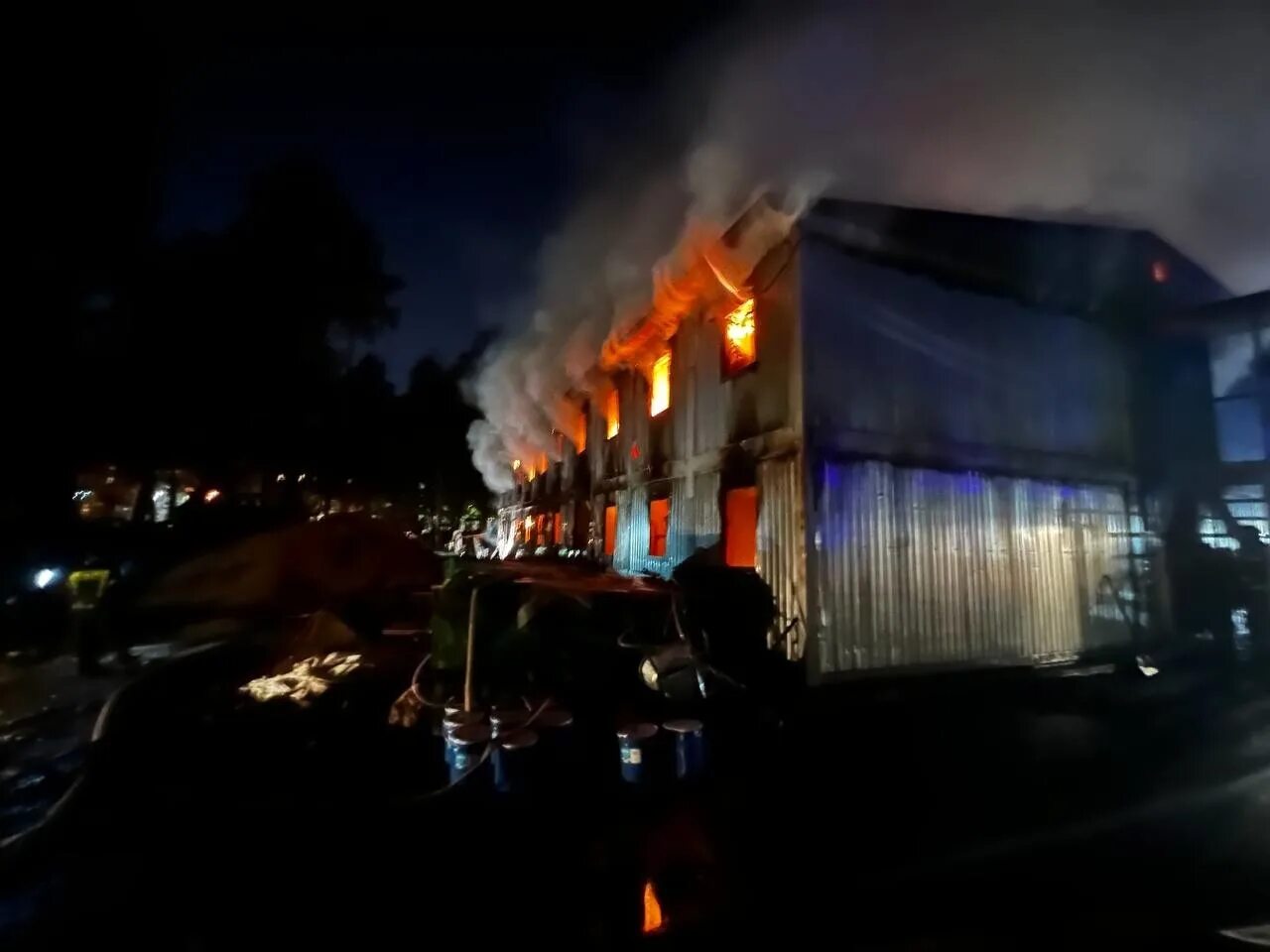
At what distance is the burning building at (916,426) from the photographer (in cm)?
837

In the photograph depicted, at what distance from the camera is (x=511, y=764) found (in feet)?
15.8

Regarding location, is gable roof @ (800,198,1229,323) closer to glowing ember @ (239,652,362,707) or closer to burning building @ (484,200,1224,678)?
burning building @ (484,200,1224,678)

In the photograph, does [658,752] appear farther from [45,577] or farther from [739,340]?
[45,577]

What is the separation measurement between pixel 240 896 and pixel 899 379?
9147mm

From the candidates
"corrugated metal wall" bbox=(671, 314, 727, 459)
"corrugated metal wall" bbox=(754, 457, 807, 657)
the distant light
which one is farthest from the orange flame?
the distant light

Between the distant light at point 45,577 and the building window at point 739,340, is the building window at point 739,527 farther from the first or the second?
the distant light at point 45,577

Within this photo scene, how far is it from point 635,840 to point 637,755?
0.70 meters

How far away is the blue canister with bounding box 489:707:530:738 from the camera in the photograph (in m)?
4.98

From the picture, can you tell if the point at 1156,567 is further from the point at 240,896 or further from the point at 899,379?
the point at 240,896

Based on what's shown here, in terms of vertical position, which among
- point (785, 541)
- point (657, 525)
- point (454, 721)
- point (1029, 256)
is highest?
point (1029, 256)

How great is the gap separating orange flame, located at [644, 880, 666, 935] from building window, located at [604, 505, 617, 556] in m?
10.5

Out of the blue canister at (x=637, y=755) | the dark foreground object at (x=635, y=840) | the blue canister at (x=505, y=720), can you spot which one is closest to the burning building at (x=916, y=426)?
the dark foreground object at (x=635, y=840)

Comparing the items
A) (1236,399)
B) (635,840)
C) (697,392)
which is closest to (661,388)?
(697,392)

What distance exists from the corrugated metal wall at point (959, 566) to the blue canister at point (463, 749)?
4723mm
